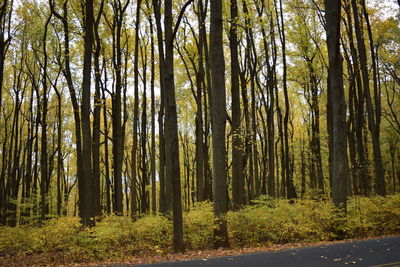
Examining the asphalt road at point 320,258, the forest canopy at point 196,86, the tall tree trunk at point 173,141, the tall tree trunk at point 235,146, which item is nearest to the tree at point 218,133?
the forest canopy at point 196,86

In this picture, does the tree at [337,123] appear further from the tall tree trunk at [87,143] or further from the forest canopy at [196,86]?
the tall tree trunk at [87,143]

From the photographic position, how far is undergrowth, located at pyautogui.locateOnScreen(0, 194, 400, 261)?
10.1 m

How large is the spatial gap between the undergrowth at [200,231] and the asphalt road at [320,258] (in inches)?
103

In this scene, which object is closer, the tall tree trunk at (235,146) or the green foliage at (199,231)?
the green foliage at (199,231)

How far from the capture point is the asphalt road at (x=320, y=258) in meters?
6.50

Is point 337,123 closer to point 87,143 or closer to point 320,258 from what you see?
point 320,258

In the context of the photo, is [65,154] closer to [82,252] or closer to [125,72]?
[125,72]

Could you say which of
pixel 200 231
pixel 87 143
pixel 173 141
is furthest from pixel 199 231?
pixel 87 143

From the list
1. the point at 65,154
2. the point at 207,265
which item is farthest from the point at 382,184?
the point at 65,154

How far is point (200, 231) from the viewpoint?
10.6 meters

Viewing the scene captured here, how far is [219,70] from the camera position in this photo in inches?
420

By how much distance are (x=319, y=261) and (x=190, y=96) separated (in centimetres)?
1986

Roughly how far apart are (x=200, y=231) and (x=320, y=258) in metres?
4.50

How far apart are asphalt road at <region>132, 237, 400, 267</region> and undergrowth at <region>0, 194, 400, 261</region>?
2.61 metres
